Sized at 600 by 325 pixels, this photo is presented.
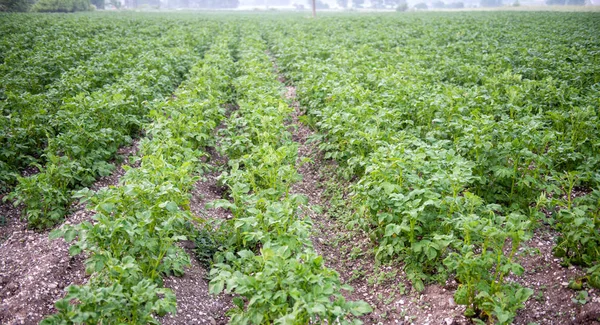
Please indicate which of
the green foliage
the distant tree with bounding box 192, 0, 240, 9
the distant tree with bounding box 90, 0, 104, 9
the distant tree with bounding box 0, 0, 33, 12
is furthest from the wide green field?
the distant tree with bounding box 192, 0, 240, 9

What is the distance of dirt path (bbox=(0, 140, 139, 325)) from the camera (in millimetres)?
3717

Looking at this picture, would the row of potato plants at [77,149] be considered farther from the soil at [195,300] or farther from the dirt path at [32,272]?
the soil at [195,300]

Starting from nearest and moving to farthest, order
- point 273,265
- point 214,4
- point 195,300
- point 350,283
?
point 273,265
point 195,300
point 350,283
point 214,4

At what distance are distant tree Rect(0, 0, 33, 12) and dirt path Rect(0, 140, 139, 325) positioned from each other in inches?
1873

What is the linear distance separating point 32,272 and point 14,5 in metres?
50.9

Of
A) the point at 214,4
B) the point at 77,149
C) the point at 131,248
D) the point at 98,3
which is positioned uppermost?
the point at 214,4

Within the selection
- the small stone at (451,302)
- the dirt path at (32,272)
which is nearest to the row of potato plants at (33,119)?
the dirt path at (32,272)

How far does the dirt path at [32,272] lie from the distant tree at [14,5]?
47.6 metres

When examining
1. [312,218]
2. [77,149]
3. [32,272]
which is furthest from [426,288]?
[77,149]

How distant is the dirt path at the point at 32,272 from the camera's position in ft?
12.2

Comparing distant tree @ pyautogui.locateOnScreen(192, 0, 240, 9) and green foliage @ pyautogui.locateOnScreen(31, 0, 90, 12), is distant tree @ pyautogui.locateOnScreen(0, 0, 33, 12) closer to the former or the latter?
green foliage @ pyautogui.locateOnScreen(31, 0, 90, 12)

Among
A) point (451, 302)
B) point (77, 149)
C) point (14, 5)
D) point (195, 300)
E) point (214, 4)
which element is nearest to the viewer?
point (451, 302)

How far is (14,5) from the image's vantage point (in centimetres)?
4322

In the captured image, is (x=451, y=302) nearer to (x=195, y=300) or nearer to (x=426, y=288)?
(x=426, y=288)
